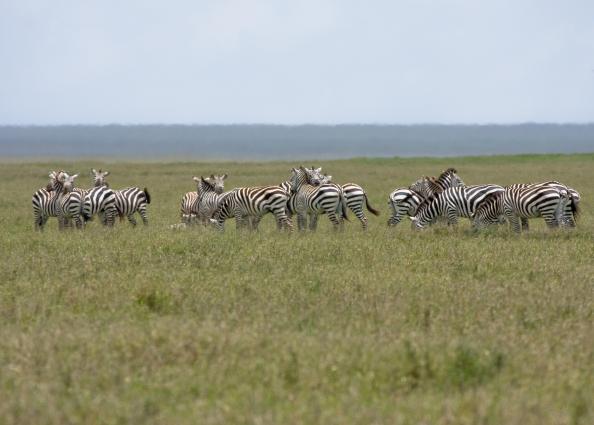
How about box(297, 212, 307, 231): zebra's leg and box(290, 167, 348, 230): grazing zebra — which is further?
box(297, 212, 307, 231): zebra's leg

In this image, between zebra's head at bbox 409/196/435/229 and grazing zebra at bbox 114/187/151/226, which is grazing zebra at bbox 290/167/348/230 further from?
grazing zebra at bbox 114/187/151/226

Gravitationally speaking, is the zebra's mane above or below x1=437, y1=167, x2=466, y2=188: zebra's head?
below

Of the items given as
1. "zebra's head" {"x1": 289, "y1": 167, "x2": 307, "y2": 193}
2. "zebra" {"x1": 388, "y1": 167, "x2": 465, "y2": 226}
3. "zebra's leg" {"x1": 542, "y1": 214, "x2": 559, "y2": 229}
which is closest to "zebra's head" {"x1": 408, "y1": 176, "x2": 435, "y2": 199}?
"zebra" {"x1": 388, "y1": 167, "x2": 465, "y2": 226}

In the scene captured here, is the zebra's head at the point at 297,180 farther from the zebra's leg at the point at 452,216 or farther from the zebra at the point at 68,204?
the zebra at the point at 68,204

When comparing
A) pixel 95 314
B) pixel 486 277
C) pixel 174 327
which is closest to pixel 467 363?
pixel 174 327

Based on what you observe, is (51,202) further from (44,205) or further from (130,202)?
(130,202)

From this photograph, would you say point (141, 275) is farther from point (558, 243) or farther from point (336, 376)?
point (558, 243)

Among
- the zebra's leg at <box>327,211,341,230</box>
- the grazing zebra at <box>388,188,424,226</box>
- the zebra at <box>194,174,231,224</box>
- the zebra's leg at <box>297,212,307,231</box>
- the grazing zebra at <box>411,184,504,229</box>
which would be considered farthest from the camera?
the grazing zebra at <box>388,188,424,226</box>

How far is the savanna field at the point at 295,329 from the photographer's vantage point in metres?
5.92

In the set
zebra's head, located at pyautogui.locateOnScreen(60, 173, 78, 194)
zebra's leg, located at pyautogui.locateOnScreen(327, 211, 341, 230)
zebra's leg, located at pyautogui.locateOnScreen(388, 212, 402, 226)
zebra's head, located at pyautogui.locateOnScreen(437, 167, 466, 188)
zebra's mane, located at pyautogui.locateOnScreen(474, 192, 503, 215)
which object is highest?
zebra's head, located at pyautogui.locateOnScreen(437, 167, 466, 188)

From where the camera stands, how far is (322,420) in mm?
5516

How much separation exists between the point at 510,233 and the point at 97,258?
278 inches

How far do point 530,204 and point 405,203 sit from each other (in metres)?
4.05

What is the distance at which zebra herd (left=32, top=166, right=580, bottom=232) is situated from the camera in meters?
17.5
